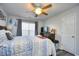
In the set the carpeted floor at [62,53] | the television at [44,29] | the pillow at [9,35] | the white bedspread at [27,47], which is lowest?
the carpeted floor at [62,53]

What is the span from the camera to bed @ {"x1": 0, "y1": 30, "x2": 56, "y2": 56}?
1516mm

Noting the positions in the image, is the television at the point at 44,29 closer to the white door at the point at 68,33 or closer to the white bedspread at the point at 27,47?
the white bedspread at the point at 27,47

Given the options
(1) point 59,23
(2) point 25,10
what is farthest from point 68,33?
(2) point 25,10

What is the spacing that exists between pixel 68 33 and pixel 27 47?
0.66 meters

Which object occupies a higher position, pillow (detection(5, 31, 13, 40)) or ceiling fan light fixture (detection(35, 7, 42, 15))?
ceiling fan light fixture (detection(35, 7, 42, 15))

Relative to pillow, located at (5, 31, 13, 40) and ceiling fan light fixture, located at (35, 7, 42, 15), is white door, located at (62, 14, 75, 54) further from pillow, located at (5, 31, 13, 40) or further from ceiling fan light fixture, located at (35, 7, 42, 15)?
pillow, located at (5, 31, 13, 40)

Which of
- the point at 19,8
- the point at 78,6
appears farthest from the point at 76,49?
the point at 19,8

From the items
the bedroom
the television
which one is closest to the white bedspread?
the bedroom

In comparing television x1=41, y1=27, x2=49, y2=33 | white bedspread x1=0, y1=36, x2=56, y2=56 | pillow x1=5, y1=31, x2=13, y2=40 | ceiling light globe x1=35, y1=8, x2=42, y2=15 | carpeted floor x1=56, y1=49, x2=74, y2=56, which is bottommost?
carpeted floor x1=56, y1=49, x2=74, y2=56

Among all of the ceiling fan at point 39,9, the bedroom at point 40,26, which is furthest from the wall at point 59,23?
the ceiling fan at point 39,9

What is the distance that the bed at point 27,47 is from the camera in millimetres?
1516

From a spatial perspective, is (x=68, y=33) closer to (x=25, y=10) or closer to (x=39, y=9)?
(x=39, y=9)

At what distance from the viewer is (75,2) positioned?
154 cm

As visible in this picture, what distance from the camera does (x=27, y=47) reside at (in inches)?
61.7
